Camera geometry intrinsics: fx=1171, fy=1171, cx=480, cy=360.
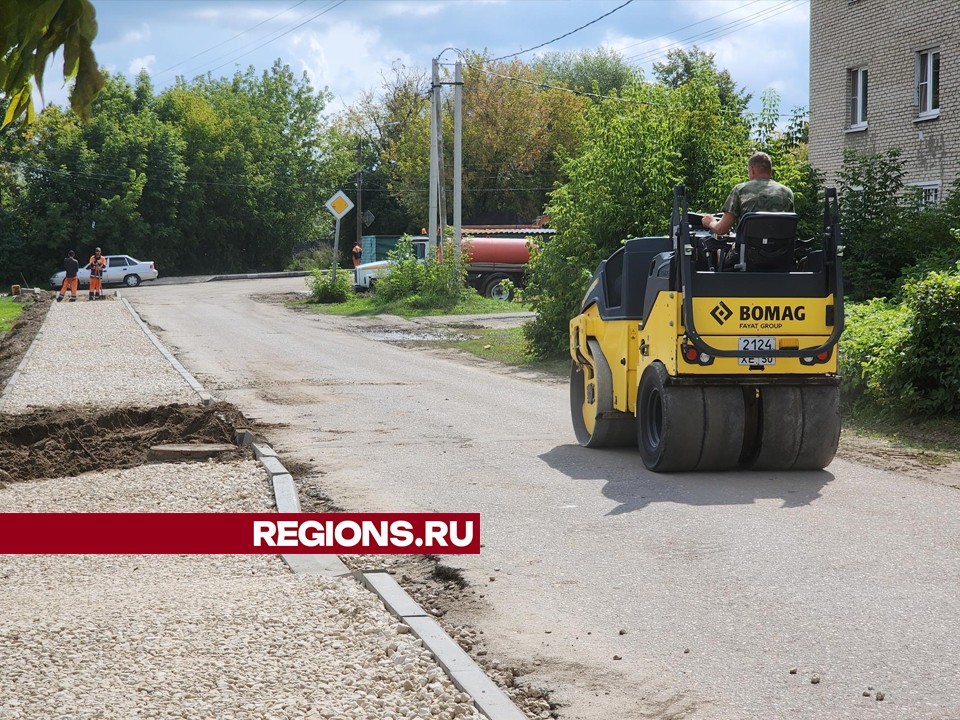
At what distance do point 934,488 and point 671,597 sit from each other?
382 centimetres

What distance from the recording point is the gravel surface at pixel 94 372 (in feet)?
47.5

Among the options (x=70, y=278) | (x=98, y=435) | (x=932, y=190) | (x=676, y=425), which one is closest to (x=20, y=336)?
(x=70, y=278)

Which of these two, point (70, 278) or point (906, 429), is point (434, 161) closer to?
point (70, 278)

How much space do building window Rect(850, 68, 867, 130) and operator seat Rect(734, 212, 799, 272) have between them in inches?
846

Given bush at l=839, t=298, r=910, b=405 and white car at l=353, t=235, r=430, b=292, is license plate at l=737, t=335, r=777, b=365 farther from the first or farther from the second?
white car at l=353, t=235, r=430, b=292

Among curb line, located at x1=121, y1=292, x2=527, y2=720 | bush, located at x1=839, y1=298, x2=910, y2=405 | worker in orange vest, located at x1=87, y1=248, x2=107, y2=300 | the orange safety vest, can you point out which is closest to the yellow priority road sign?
worker in orange vest, located at x1=87, y1=248, x2=107, y2=300

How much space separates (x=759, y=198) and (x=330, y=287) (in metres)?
32.2

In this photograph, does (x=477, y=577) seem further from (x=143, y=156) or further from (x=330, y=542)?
(x=143, y=156)

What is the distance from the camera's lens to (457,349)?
2416 cm

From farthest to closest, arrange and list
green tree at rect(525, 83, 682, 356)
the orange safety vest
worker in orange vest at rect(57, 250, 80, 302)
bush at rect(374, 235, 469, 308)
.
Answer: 1. the orange safety vest
2. worker in orange vest at rect(57, 250, 80, 302)
3. bush at rect(374, 235, 469, 308)
4. green tree at rect(525, 83, 682, 356)

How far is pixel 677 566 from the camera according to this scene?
6.75m

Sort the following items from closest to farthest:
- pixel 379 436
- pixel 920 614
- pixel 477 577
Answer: pixel 920 614
pixel 477 577
pixel 379 436

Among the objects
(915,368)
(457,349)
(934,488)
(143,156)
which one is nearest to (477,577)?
(934,488)

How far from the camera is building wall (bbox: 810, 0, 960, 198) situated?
2595 centimetres
